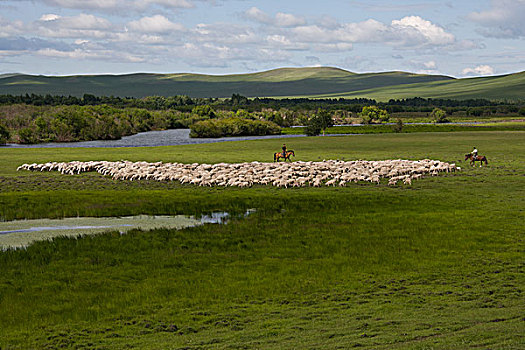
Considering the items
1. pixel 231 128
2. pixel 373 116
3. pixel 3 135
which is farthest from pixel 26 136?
pixel 373 116

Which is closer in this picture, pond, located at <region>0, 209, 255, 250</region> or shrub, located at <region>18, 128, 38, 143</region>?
pond, located at <region>0, 209, 255, 250</region>

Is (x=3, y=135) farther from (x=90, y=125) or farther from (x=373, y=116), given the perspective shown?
(x=373, y=116)

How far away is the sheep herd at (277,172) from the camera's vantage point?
29500 mm

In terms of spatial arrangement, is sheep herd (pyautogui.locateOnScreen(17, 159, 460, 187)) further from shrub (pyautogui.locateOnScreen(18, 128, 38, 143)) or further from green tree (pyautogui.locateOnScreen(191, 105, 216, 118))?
green tree (pyautogui.locateOnScreen(191, 105, 216, 118))

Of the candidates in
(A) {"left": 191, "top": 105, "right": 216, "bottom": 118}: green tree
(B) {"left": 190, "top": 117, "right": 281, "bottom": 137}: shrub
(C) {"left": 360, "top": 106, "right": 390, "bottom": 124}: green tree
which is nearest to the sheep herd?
(B) {"left": 190, "top": 117, "right": 281, "bottom": 137}: shrub

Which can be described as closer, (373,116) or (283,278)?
(283,278)

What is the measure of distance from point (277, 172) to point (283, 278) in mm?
18187

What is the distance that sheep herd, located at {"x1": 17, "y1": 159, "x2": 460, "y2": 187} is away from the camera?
29.5m

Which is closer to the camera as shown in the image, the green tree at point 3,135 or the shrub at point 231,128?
the green tree at point 3,135

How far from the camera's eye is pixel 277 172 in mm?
30703

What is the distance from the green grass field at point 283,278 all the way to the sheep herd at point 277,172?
507 cm

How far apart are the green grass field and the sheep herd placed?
16.6 feet

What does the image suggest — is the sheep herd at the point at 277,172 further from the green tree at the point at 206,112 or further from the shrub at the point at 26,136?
the green tree at the point at 206,112

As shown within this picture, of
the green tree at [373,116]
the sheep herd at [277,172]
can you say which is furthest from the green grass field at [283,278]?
the green tree at [373,116]
